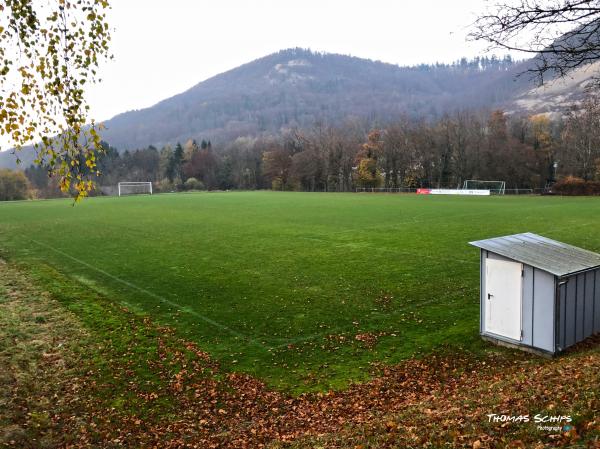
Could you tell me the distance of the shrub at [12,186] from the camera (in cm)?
9256

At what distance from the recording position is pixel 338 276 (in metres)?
18.2

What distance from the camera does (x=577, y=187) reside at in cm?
6750

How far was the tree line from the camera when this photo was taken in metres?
84.3

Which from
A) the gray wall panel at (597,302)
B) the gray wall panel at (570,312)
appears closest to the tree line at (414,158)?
the gray wall panel at (597,302)

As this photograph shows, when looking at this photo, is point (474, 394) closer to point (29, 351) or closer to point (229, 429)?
point (229, 429)

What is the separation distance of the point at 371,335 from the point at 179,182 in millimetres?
122536

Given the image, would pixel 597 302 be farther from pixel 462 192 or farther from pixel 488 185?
pixel 488 185

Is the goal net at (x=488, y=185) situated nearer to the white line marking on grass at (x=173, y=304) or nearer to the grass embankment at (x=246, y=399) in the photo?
the white line marking on grass at (x=173, y=304)

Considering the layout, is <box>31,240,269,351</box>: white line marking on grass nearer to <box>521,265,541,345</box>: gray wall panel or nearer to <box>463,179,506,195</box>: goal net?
<box>521,265,541,345</box>: gray wall panel

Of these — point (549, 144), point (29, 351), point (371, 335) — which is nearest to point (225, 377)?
point (371, 335)

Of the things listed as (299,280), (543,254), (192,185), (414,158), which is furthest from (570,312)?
(192,185)

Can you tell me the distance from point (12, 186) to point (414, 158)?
7851cm

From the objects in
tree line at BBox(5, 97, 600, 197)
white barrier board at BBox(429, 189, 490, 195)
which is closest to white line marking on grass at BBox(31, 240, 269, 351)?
tree line at BBox(5, 97, 600, 197)

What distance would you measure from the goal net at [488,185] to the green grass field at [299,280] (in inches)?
1799
